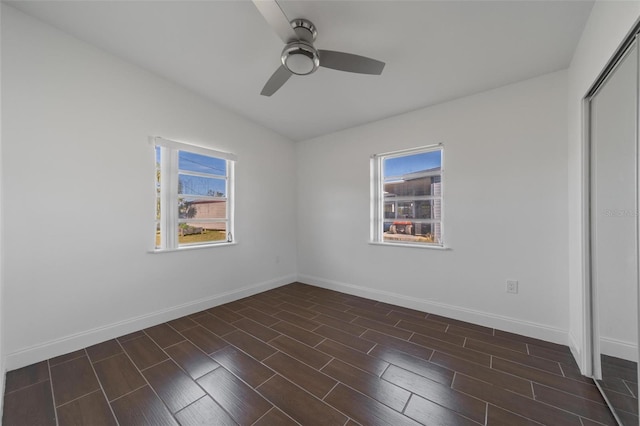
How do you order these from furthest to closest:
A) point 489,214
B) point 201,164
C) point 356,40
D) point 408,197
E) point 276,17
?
1. point 408,197
2. point 201,164
3. point 489,214
4. point 356,40
5. point 276,17

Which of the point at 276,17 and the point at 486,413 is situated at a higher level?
the point at 276,17

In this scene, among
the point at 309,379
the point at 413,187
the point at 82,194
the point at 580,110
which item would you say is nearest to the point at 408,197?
the point at 413,187

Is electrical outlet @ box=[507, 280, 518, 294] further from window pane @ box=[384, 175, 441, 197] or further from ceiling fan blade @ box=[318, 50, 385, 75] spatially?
ceiling fan blade @ box=[318, 50, 385, 75]

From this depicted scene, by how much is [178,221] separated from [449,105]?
3393 millimetres

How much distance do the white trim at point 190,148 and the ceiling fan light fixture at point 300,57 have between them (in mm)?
1679

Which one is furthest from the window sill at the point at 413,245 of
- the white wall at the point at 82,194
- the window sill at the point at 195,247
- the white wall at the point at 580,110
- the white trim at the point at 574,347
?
the white wall at the point at 82,194

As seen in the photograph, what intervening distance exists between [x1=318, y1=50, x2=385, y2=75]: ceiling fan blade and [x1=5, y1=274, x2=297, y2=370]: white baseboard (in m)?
2.90

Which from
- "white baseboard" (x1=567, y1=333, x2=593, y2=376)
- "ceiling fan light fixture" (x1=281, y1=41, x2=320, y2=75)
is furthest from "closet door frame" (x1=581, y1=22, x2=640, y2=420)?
"ceiling fan light fixture" (x1=281, y1=41, x2=320, y2=75)

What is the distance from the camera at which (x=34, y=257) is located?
1905mm

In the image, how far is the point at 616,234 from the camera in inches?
54.9

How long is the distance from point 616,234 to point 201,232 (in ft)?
12.0

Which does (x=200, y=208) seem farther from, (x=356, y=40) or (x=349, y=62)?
(x=356, y=40)

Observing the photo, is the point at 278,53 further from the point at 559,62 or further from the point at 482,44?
the point at 559,62

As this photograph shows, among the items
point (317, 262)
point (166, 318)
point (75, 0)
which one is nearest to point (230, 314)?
point (166, 318)
